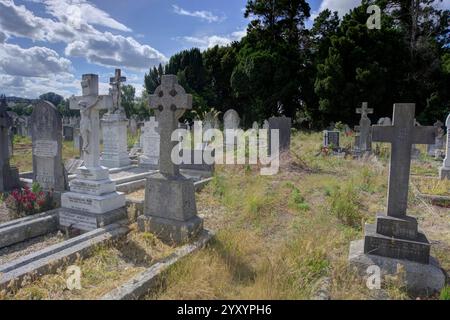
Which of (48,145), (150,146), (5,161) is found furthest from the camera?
(150,146)

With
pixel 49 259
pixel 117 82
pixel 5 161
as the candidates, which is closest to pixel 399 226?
pixel 49 259

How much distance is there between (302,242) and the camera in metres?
3.97

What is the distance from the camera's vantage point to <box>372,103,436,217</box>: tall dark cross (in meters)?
3.76

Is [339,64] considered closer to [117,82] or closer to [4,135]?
[117,82]

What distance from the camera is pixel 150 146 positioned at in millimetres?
10609

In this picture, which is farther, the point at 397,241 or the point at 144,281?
the point at 397,241

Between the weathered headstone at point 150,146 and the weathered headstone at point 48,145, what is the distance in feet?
13.2

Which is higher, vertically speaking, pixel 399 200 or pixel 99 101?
pixel 99 101

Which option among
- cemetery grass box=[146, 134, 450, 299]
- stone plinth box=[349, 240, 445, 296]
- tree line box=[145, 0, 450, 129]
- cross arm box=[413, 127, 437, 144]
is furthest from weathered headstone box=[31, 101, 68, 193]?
tree line box=[145, 0, 450, 129]

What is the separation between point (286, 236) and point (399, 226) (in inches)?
63.6

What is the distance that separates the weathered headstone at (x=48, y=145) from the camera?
6.23 meters

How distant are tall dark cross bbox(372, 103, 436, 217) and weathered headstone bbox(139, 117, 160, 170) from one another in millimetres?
7750

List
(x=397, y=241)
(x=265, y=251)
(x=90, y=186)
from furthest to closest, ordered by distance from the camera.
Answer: (x=90, y=186) < (x=265, y=251) < (x=397, y=241)

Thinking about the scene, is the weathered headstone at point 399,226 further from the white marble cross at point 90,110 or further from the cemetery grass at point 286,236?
the white marble cross at point 90,110
